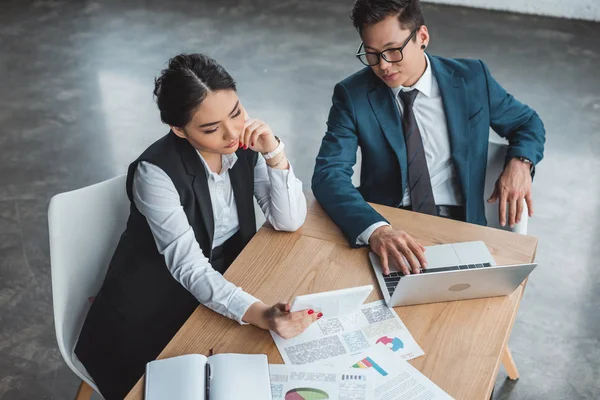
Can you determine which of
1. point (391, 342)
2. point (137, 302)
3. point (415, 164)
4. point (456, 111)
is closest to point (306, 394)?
point (391, 342)

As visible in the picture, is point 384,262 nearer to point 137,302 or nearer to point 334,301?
point 334,301

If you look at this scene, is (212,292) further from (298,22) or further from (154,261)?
(298,22)

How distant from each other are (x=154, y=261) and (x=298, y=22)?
3.91 metres

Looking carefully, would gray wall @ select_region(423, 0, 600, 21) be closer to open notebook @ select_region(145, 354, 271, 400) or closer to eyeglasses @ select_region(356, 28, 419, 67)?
eyeglasses @ select_region(356, 28, 419, 67)

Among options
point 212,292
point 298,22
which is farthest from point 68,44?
point 212,292

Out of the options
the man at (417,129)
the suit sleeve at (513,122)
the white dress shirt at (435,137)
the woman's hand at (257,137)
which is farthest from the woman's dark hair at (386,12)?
the woman's hand at (257,137)

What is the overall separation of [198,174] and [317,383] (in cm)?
70

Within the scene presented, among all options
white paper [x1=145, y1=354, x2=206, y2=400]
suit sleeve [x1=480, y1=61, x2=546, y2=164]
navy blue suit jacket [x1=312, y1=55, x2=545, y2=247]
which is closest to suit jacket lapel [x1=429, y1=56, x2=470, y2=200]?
navy blue suit jacket [x1=312, y1=55, x2=545, y2=247]

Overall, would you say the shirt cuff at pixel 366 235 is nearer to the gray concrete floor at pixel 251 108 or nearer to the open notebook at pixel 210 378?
the open notebook at pixel 210 378

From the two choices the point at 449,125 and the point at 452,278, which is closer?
the point at 452,278

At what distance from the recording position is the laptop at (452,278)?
5.23 ft

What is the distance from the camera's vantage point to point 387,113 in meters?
2.25

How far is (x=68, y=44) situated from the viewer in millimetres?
5238

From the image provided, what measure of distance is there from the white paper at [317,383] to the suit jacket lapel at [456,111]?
970 millimetres
